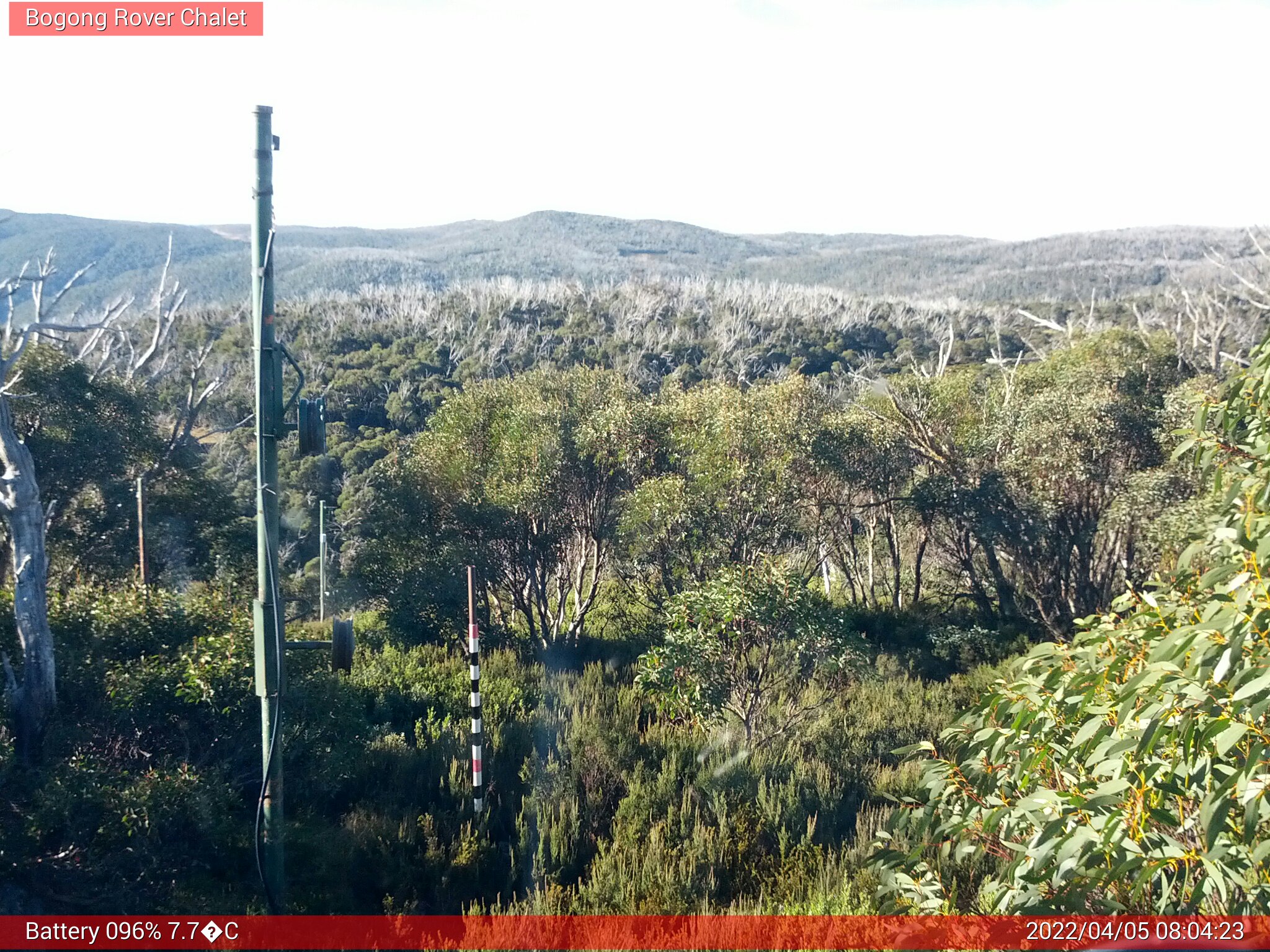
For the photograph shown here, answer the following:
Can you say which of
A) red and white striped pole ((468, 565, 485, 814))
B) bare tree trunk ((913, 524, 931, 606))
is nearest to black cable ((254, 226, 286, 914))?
red and white striped pole ((468, 565, 485, 814))

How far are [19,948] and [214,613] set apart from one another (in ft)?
11.4

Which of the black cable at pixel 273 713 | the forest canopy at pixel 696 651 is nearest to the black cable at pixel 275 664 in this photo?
the black cable at pixel 273 713

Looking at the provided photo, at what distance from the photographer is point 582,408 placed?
45.0 feet

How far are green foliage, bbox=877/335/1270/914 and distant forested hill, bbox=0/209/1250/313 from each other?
127 feet

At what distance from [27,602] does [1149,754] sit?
719cm

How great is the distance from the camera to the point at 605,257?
10769cm

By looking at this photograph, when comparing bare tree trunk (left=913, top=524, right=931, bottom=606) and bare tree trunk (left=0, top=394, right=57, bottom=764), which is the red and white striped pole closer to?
bare tree trunk (left=0, top=394, right=57, bottom=764)

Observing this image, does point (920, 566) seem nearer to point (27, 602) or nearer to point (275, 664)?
point (275, 664)

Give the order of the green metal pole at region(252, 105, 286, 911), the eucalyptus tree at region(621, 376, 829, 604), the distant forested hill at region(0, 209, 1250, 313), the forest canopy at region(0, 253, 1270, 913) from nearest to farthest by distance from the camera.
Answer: the forest canopy at region(0, 253, 1270, 913) < the green metal pole at region(252, 105, 286, 911) < the eucalyptus tree at region(621, 376, 829, 604) < the distant forested hill at region(0, 209, 1250, 313)

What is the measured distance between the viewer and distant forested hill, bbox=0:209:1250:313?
209 ft

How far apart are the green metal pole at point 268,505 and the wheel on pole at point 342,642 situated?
0.32 metres

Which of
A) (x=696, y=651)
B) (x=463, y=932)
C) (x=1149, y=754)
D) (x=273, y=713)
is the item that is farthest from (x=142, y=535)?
(x=1149, y=754)

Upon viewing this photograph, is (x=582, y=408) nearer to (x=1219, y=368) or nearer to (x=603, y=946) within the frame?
(x=603, y=946)

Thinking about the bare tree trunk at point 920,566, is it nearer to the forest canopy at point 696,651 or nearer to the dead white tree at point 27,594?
the forest canopy at point 696,651
